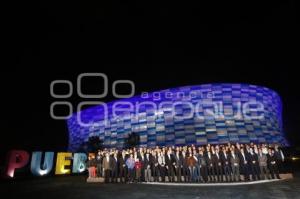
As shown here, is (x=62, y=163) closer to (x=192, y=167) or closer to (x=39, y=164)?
(x=39, y=164)

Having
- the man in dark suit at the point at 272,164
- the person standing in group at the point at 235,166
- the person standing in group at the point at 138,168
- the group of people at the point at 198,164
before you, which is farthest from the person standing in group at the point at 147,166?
the man in dark suit at the point at 272,164

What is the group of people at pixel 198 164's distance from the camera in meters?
12.8

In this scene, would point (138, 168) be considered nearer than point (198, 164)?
No

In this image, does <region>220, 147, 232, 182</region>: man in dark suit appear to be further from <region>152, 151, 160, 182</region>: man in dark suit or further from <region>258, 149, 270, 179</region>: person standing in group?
<region>152, 151, 160, 182</region>: man in dark suit

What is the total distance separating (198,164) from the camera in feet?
42.6

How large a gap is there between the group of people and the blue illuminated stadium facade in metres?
40.2

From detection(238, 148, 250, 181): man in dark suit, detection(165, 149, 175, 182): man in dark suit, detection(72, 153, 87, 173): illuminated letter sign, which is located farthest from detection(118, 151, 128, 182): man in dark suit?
detection(72, 153, 87, 173): illuminated letter sign

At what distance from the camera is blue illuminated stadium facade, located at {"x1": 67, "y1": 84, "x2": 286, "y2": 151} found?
5403 centimetres

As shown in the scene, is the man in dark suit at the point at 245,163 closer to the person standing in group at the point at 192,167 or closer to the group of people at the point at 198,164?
the group of people at the point at 198,164

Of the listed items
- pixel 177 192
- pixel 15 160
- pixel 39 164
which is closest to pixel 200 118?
pixel 39 164

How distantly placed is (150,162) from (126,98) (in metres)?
51.5

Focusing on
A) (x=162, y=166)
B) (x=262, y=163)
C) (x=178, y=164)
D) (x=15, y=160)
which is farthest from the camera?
(x=15, y=160)

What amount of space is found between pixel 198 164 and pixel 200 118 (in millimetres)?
44229

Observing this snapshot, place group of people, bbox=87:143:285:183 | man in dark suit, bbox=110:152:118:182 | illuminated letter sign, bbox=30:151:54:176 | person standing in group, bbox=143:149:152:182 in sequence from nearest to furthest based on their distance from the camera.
→ group of people, bbox=87:143:285:183
person standing in group, bbox=143:149:152:182
man in dark suit, bbox=110:152:118:182
illuminated letter sign, bbox=30:151:54:176
